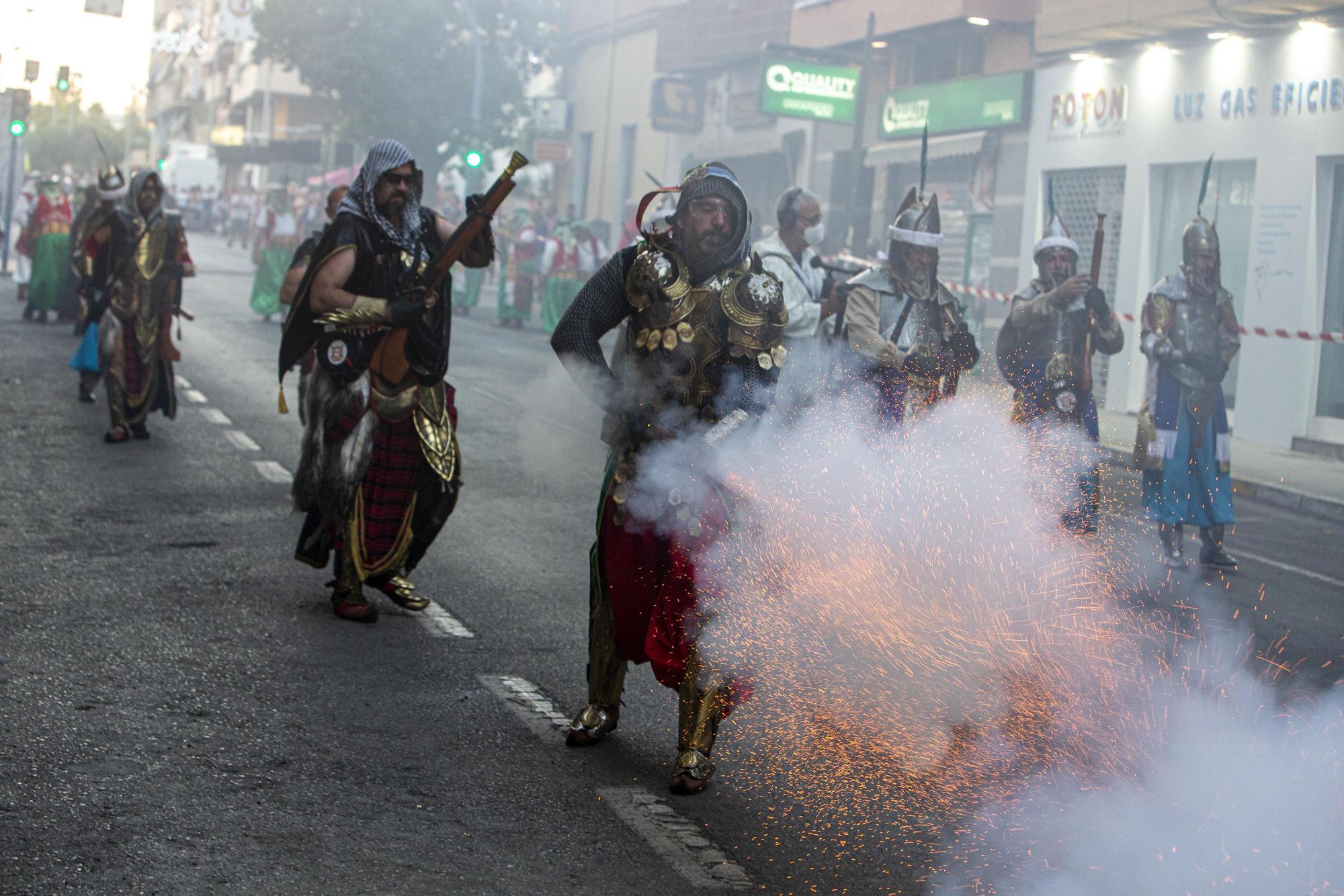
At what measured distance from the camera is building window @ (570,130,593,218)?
4456 cm

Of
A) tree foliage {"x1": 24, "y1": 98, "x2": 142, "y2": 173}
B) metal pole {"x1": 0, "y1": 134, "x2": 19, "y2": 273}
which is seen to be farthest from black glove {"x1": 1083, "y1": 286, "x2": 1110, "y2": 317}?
tree foliage {"x1": 24, "y1": 98, "x2": 142, "y2": 173}

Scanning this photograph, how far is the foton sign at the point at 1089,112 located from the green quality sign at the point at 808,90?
4.82m

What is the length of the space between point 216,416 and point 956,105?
14.3 meters

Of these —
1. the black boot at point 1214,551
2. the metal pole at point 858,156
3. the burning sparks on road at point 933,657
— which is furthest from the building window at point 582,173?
the burning sparks on road at point 933,657

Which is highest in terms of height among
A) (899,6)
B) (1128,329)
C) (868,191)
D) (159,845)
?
(899,6)

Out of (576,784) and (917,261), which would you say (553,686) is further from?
(917,261)

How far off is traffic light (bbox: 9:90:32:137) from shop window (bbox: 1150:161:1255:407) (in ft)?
66.7

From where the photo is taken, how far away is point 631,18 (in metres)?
41.2

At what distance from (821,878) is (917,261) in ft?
14.2

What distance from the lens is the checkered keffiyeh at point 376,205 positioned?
21.4 feet

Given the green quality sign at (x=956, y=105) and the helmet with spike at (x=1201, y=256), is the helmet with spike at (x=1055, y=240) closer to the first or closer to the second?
the helmet with spike at (x=1201, y=256)

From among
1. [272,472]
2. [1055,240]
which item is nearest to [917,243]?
[1055,240]

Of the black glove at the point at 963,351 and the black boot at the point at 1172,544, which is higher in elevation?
the black glove at the point at 963,351

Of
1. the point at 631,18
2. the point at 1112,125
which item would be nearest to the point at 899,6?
the point at 1112,125
